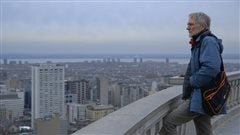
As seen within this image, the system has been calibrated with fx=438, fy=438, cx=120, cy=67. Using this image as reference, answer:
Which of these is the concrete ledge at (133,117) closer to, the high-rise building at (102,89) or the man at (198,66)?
the man at (198,66)

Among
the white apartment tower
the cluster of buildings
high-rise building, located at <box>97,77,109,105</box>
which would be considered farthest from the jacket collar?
the white apartment tower

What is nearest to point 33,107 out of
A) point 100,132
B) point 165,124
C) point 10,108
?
point 10,108

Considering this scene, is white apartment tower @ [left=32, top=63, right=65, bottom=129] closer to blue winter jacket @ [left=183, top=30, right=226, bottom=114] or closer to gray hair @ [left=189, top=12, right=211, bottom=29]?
blue winter jacket @ [left=183, top=30, right=226, bottom=114]

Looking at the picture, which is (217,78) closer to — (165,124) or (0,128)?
(165,124)

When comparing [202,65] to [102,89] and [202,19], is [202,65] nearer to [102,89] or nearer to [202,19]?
[202,19]

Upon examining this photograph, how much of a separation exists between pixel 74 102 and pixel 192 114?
10.9 meters

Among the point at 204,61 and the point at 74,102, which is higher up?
the point at 204,61

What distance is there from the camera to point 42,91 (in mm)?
17328

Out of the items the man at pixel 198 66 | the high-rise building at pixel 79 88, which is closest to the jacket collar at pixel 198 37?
the man at pixel 198 66

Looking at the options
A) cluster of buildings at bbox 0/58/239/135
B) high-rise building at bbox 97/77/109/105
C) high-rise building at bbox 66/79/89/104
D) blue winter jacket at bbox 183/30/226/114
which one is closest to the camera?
blue winter jacket at bbox 183/30/226/114

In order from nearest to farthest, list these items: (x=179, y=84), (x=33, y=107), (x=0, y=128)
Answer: (x=179, y=84)
(x=0, y=128)
(x=33, y=107)

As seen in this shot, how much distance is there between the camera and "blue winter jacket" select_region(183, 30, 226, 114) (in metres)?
4.07

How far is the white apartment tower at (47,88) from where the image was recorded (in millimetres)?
15383

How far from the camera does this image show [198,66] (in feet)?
13.8
